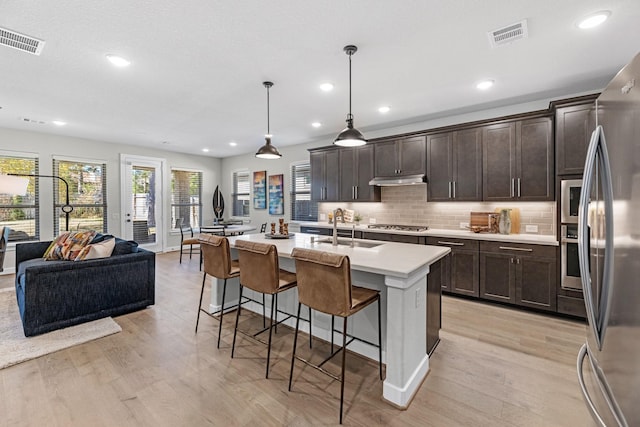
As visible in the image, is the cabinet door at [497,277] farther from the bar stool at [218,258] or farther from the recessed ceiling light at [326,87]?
the bar stool at [218,258]

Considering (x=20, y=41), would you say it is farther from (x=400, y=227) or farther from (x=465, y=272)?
(x=465, y=272)

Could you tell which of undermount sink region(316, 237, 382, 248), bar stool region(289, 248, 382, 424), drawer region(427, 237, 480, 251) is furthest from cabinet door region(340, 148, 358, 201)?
bar stool region(289, 248, 382, 424)

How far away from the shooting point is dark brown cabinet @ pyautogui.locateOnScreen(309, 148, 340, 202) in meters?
5.57

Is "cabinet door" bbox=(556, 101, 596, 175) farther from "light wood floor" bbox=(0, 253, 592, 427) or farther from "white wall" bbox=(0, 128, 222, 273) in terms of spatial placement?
"white wall" bbox=(0, 128, 222, 273)

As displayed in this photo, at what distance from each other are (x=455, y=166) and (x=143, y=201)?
23.0 ft

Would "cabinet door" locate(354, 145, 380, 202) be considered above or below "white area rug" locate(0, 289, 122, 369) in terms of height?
above

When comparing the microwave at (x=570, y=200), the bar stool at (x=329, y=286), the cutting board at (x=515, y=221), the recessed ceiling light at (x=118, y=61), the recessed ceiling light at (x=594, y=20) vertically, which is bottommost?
the bar stool at (x=329, y=286)

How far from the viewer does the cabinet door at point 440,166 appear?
427 cm

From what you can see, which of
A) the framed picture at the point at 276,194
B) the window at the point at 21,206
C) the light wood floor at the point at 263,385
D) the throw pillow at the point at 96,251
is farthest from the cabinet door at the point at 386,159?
the window at the point at 21,206

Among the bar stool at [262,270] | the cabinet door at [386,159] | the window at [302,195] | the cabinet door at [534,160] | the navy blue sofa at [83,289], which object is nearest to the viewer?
the bar stool at [262,270]

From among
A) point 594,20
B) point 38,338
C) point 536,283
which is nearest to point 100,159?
point 38,338

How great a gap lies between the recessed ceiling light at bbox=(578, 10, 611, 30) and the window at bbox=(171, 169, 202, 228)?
8.10 metres

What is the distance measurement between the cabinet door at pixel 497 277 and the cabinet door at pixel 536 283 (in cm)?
7

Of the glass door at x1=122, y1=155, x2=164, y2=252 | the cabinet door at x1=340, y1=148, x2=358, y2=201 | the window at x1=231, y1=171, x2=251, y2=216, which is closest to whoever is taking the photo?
the cabinet door at x1=340, y1=148, x2=358, y2=201
